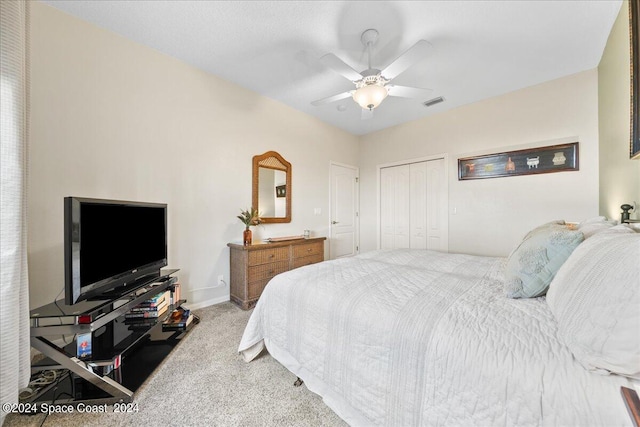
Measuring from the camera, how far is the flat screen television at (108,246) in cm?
131

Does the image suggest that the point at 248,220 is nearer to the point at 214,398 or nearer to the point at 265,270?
the point at 265,270

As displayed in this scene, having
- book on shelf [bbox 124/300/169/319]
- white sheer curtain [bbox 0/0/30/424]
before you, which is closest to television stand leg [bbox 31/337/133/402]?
white sheer curtain [bbox 0/0/30/424]

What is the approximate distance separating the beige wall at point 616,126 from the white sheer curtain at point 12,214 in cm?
368

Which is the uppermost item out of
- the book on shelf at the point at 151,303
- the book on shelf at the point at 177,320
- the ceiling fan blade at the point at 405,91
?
the ceiling fan blade at the point at 405,91

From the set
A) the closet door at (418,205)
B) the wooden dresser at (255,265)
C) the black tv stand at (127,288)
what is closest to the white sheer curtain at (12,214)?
the black tv stand at (127,288)

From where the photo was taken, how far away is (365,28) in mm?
2004

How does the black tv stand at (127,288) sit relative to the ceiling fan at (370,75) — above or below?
below

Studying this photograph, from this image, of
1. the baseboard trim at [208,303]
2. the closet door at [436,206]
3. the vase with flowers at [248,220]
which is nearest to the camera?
the baseboard trim at [208,303]

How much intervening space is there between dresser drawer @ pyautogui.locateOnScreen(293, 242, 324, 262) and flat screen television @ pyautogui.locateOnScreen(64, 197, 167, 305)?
61.9 inches

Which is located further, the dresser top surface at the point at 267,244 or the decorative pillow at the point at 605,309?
the dresser top surface at the point at 267,244

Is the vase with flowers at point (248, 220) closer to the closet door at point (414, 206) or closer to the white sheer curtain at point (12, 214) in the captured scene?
the white sheer curtain at point (12, 214)

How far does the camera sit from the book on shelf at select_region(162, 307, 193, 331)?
2.09 m

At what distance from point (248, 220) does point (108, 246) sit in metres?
1.44

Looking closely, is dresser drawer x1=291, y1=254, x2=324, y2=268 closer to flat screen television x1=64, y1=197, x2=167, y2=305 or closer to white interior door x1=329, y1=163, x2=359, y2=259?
white interior door x1=329, y1=163, x2=359, y2=259
